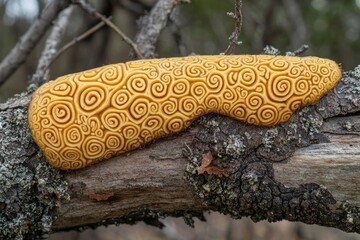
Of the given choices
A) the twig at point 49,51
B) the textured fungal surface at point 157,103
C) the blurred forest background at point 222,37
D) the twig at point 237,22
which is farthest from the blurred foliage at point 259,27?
the textured fungal surface at point 157,103

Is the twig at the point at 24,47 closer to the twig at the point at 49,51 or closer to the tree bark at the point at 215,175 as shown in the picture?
the twig at the point at 49,51

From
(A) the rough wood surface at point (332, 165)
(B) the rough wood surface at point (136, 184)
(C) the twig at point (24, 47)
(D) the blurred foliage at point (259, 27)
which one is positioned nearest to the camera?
(A) the rough wood surface at point (332, 165)

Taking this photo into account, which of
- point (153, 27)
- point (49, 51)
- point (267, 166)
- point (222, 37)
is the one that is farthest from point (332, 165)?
point (222, 37)

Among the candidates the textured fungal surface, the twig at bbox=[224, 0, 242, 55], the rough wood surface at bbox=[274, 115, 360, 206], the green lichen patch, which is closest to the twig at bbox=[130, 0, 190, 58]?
the twig at bbox=[224, 0, 242, 55]

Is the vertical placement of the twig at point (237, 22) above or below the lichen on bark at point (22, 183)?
above

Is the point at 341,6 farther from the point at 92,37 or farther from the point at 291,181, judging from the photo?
the point at 291,181

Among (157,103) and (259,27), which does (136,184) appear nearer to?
(157,103)

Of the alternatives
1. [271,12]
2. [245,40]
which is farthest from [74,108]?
[245,40]

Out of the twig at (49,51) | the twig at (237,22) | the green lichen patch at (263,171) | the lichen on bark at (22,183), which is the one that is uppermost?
the twig at (237,22)

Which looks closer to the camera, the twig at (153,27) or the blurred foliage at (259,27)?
the twig at (153,27)
